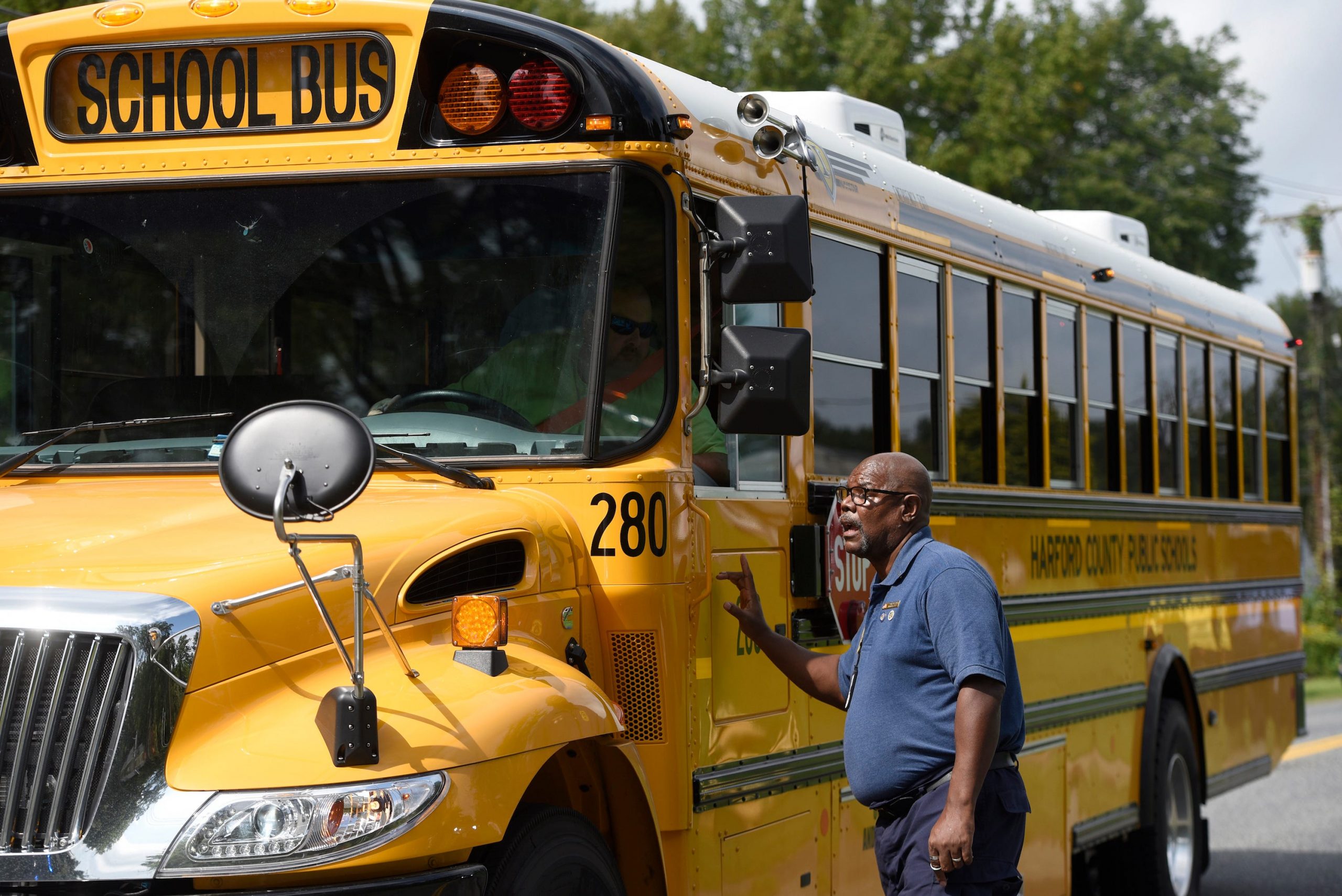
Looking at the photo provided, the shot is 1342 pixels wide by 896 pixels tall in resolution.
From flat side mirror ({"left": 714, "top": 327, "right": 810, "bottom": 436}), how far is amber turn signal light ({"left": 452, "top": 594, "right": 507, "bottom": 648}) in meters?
0.90

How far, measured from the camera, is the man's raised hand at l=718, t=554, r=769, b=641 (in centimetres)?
435

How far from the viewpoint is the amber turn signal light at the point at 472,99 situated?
3980 millimetres

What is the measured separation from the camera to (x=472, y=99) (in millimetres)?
3994

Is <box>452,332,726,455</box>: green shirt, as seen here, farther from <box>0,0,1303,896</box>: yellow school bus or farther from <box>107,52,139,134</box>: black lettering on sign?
<box>107,52,139,134</box>: black lettering on sign

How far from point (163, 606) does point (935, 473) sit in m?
3.35

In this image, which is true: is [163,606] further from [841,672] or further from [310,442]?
[841,672]

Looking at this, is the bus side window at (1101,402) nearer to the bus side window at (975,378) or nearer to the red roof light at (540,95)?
the bus side window at (975,378)

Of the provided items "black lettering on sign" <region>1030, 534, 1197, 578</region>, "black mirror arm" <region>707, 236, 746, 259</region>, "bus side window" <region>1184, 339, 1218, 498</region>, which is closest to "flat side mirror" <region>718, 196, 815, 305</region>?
"black mirror arm" <region>707, 236, 746, 259</region>

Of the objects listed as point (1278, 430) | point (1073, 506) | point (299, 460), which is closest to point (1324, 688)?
point (1278, 430)

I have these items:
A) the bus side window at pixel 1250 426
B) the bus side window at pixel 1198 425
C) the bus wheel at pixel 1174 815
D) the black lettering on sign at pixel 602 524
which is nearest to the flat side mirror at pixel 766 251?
the black lettering on sign at pixel 602 524

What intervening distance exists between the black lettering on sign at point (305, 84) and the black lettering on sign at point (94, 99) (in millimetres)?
497

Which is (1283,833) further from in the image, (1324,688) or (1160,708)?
(1324,688)

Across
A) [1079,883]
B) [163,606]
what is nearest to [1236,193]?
[1079,883]

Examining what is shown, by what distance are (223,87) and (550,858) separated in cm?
203
